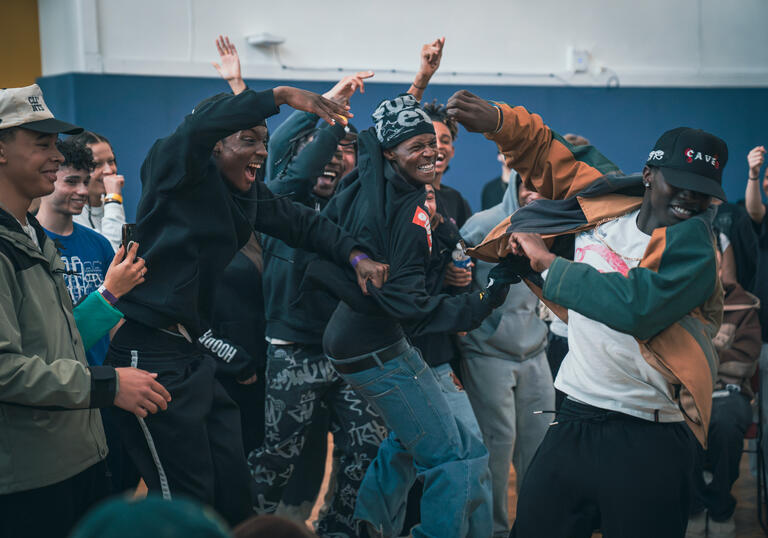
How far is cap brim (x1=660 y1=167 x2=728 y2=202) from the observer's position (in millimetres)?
2109

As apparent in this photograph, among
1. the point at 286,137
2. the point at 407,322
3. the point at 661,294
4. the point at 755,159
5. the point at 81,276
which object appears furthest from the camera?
the point at 755,159

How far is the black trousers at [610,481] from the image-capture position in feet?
7.22

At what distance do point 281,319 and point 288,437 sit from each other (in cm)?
50

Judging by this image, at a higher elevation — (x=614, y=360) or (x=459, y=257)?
(x=614, y=360)

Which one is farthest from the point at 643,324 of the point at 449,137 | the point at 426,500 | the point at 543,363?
the point at 449,137

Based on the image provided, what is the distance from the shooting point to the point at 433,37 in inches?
290

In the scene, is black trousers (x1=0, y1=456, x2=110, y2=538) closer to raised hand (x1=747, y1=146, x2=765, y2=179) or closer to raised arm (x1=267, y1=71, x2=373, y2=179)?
raised arm (x1=267, y1=71, x2=373, y2=179)

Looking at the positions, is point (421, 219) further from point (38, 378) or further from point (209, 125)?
point (38, 378)

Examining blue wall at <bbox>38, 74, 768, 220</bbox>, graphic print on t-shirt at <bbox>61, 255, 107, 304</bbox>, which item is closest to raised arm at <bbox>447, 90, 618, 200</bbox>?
graphic print on t-shirt at <bbox>61, 255, 107, 304</bbox>

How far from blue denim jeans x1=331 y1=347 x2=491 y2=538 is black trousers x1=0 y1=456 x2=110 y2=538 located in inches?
39.6

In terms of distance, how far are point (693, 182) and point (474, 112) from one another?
66cm

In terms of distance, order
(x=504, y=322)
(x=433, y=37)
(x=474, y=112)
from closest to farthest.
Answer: (x=474, y=112) → (x=504, y=322) → (x=433, y=37)

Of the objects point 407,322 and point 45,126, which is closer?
point 45,126

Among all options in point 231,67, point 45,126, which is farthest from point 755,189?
point 45,126
